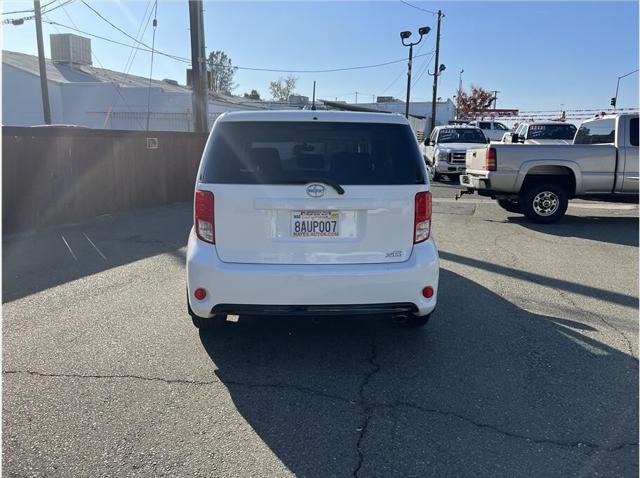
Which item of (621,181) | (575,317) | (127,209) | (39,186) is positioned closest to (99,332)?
(575,317)

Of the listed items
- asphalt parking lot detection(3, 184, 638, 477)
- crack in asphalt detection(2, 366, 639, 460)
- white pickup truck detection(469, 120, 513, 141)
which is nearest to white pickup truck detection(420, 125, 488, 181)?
white pickup truck detection(469, 120, 513, 141)

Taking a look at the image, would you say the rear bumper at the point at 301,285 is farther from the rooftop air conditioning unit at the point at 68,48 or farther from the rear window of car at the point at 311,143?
Answer: the rooftop air conditioning unit at the point at 68,48

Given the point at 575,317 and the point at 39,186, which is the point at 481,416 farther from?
the point at 39,186

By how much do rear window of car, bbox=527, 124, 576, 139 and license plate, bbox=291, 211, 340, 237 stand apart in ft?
54.8

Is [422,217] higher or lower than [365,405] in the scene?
higher

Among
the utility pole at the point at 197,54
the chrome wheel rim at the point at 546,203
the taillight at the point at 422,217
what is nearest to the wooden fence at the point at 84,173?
the utility pole at the point at 197,54

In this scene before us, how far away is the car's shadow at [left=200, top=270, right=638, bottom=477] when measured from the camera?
2.75m

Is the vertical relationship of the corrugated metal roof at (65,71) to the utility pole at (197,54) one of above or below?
above

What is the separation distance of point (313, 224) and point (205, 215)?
78 cm

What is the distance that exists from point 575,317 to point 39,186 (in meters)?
8.92

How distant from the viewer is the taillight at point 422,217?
12.0 feet

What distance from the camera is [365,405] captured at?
3260 mm

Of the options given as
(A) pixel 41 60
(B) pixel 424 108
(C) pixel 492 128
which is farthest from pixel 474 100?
(A) pixel 41 60

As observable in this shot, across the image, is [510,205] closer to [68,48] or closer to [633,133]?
[633,133]
